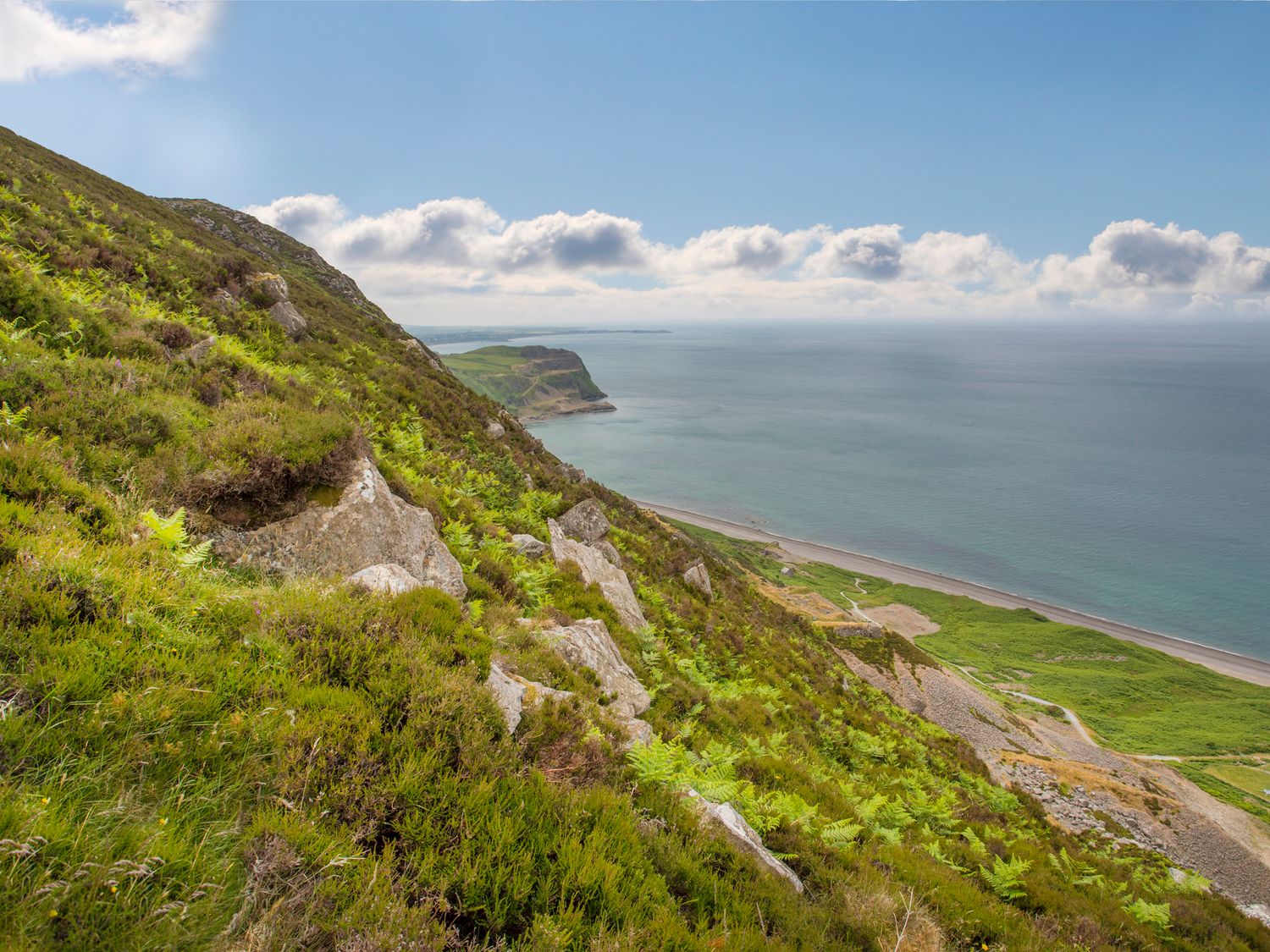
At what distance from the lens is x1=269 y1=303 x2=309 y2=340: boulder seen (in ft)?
69.0

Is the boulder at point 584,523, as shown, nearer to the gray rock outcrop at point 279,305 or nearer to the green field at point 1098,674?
the gray rock outcrop at point 279,305

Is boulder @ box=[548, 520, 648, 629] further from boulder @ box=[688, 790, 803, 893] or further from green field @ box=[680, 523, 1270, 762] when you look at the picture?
green field @ box=[680, 523, 1270, 762]

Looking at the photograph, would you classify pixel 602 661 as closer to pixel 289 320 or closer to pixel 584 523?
pixel 584 523

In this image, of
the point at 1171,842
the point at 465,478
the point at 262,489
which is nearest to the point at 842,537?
the point at 1171,842

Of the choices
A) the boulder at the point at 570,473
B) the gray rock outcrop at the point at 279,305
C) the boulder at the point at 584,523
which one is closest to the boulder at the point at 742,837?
the boulder at the point at 584,523

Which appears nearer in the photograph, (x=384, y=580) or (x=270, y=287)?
(x=384, y=580)

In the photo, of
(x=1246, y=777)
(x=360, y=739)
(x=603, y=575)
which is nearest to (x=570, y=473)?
(x=603, y=575)

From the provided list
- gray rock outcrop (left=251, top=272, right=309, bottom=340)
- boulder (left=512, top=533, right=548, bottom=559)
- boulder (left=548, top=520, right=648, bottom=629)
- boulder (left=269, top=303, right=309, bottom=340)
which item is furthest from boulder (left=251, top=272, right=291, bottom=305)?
boulder (left=512, top=533, right=548, bottom=559)

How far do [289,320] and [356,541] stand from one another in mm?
18285

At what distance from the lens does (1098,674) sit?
170 ft

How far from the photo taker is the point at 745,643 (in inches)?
672

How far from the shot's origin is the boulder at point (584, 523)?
17.7 meters

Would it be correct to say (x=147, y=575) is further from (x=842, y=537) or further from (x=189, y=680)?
(x=842, y=537)

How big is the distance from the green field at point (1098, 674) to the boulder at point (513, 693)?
54373 millimetres
